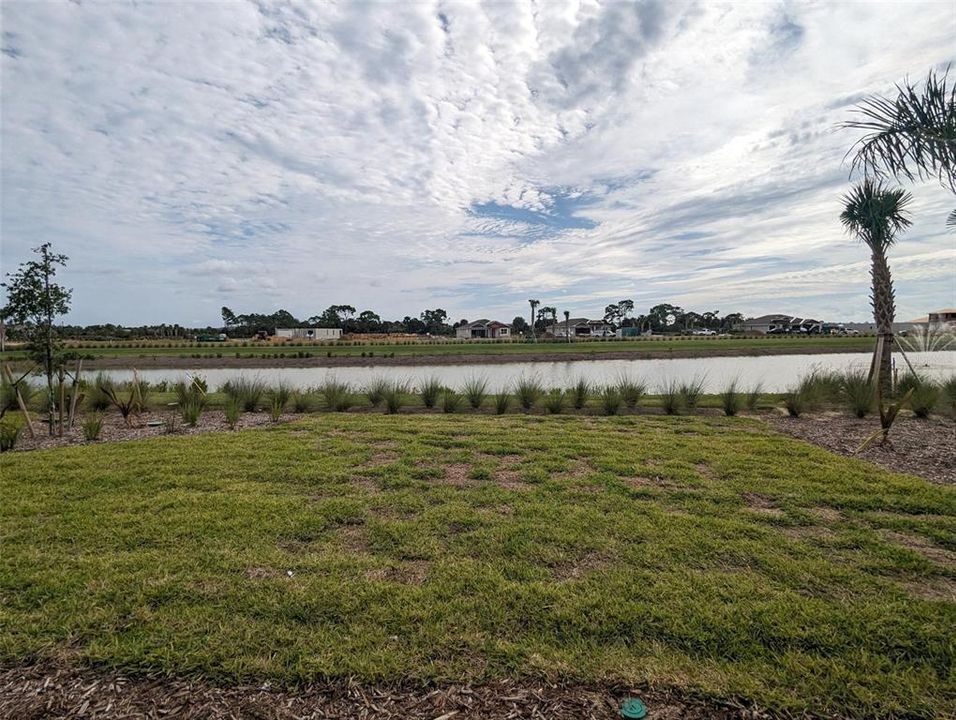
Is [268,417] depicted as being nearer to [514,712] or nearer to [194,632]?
[194,632]

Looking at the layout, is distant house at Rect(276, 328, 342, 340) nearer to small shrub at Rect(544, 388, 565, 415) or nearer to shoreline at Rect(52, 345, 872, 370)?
shoreline at Rect(52, 345, 872, 370)

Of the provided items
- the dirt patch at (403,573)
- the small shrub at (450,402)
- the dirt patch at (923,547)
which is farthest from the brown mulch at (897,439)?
the small shrub at (450,402)

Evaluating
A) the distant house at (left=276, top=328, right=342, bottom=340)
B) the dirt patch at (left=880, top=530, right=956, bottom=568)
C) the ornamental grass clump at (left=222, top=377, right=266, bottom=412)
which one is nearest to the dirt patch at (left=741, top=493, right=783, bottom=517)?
the dirt patch at (left=880, top=530, right=956, bottom=568)

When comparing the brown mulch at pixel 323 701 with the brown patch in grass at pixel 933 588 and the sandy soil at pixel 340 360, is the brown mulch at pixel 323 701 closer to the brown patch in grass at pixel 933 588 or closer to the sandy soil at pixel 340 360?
the brown patch in grass at pixel 933 588

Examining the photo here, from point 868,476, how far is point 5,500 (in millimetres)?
7855

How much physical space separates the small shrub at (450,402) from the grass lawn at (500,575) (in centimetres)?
465

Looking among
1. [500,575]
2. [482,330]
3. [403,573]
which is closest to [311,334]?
[482,330]

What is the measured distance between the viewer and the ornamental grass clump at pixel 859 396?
8.70 m

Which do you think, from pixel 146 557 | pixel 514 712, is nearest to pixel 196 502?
pixel 146 557

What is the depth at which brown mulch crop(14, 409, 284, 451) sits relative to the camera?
6.93 m

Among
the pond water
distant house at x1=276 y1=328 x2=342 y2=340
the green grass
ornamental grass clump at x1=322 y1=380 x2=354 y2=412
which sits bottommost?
the pond water

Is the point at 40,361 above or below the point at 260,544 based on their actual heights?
above

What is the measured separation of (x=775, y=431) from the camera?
24.8 ft

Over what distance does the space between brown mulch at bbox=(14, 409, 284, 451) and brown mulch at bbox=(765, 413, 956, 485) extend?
333 inches
